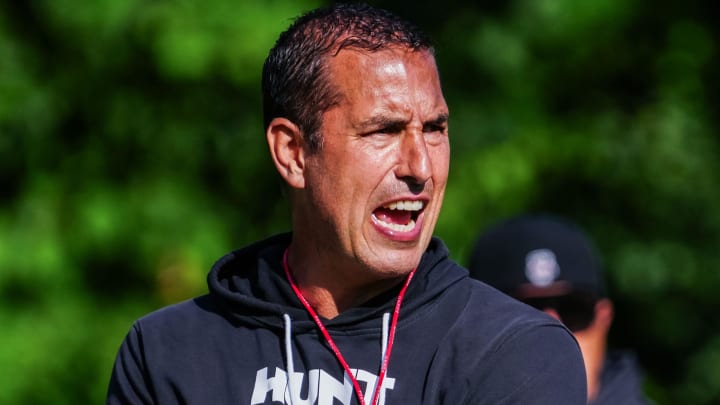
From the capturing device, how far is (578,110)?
24.3 ft

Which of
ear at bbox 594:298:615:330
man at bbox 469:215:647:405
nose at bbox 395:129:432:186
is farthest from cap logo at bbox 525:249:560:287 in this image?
nose at bbox 395:129:432:186

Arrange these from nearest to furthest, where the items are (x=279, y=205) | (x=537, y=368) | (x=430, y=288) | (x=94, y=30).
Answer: (x=537, y=368), (x=430, y=288), (x=94, y=30), (x=279, y=205)

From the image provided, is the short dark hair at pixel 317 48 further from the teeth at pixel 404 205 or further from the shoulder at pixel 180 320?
the shoulder at pixel 180 320

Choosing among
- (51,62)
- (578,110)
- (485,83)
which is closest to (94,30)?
(51,62)

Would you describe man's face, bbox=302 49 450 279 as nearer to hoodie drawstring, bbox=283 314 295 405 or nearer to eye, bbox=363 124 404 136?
eye, bbox=363 124 404 136

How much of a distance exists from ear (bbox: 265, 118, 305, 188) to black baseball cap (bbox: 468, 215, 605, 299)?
1.51 meters

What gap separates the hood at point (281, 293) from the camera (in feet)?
9.34

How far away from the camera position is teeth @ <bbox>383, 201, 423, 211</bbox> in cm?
281

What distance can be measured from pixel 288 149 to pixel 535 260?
1.61 meters

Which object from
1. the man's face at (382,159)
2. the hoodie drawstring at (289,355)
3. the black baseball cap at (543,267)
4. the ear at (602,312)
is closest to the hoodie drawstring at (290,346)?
the hoodie drawstring at (289,355)

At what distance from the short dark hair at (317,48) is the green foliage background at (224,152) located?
3319 mm

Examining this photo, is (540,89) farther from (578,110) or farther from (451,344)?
(451,344)

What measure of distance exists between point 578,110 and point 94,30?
273 centimetres

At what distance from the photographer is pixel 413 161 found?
2.78 metres
